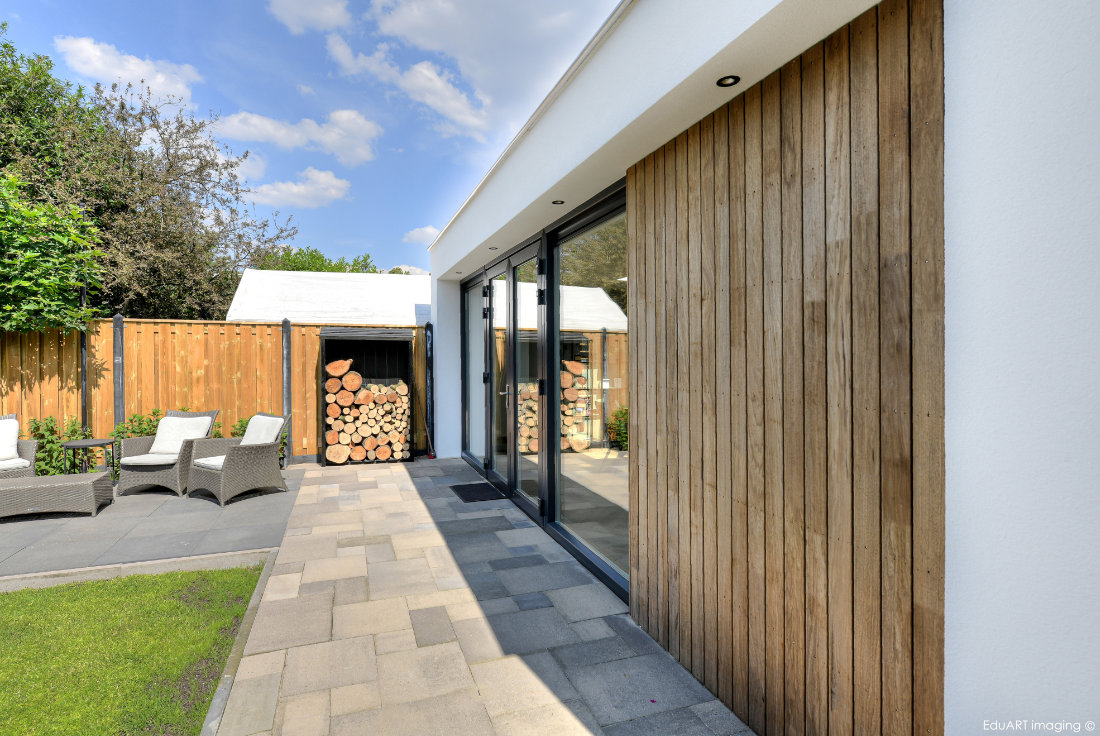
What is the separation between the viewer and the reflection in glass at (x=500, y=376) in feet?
18.2

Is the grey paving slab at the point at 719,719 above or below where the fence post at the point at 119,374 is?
below

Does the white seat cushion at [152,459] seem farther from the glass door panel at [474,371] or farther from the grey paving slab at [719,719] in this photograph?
the grey paving slab at [719,719]

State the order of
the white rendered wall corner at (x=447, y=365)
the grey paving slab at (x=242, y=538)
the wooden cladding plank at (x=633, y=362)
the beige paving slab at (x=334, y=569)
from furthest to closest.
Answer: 1. the white rendered wall corner at (x=447, y=365)
2. the grey paving slab at (x=242, y=538)
3. the beige paving slab at (x=334, y=569)
4. the wooden cladding plank at (x=633, y=362)

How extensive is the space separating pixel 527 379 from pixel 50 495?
12.9 feet

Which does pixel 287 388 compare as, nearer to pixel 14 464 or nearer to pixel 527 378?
pixel 14 464

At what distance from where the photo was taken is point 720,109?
215cm

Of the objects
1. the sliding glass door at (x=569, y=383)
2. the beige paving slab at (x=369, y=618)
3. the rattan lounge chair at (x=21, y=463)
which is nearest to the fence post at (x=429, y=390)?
the sliding glass door at (x=569, y=383)

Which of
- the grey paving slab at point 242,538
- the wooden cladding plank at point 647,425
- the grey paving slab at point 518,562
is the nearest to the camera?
the wooden cladding plank at point 647,425

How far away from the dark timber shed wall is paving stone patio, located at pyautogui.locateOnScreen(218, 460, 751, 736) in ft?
1.10

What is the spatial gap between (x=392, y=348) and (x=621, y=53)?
5.64 m

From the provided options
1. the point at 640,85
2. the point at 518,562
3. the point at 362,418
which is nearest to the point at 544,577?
the point at 518,562

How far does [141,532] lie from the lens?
4.20 m

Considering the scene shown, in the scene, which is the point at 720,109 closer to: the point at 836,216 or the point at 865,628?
the point at 836,216

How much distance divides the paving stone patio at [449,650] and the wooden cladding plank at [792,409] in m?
0.37
